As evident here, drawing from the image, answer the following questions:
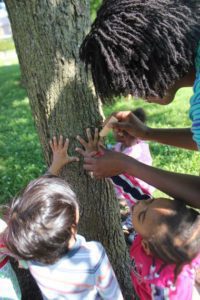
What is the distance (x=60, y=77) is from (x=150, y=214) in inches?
35.7

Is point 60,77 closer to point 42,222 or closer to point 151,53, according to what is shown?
point 151,53

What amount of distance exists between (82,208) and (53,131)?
0.55 meters

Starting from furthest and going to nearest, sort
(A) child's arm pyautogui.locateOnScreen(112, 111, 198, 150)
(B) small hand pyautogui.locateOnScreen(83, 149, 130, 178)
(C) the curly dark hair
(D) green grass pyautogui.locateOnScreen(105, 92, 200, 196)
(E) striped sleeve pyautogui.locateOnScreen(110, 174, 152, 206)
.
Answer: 1. (D) green grass pyautogui.locateOnScreen(105, 92, 200, 196)
2. (E) striped sleeve pyautogui.locateOnScreen(110, 174, 152, 206)
3. (A) child's arm pyautogui.locateOnScreen(112, 111, 198, 150)
4. (B) small hand pyautogui.locateOnScreen(83, 149, 130, 178)
5. (C) the curly dark hair

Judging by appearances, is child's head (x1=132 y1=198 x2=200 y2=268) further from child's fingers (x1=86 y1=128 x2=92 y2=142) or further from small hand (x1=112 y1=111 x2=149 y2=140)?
small hand (x1=112 y1=111 x2=149 y2=140)

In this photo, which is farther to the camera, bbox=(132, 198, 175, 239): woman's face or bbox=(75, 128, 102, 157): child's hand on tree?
bbox=(75, 128, 102, 157): child's hand on tree

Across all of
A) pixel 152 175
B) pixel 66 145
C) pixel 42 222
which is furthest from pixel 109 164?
pixel 42 222

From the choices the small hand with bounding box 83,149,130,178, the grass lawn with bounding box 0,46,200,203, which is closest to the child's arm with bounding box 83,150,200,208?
the small hand with bounding box 83,149,130,178

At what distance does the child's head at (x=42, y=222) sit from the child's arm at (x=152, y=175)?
12.1 inches

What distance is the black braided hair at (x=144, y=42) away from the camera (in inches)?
75.2

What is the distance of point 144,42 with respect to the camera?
6.27 feet

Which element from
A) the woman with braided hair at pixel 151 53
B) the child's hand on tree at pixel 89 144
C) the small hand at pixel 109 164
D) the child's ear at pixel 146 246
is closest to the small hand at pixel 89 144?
the child's hand on tree at pixel 89 144

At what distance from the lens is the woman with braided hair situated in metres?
1.91

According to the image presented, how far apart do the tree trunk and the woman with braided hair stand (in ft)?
0.73

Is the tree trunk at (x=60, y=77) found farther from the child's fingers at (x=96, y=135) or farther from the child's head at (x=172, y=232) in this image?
the child's head at (x=172, y=232)
